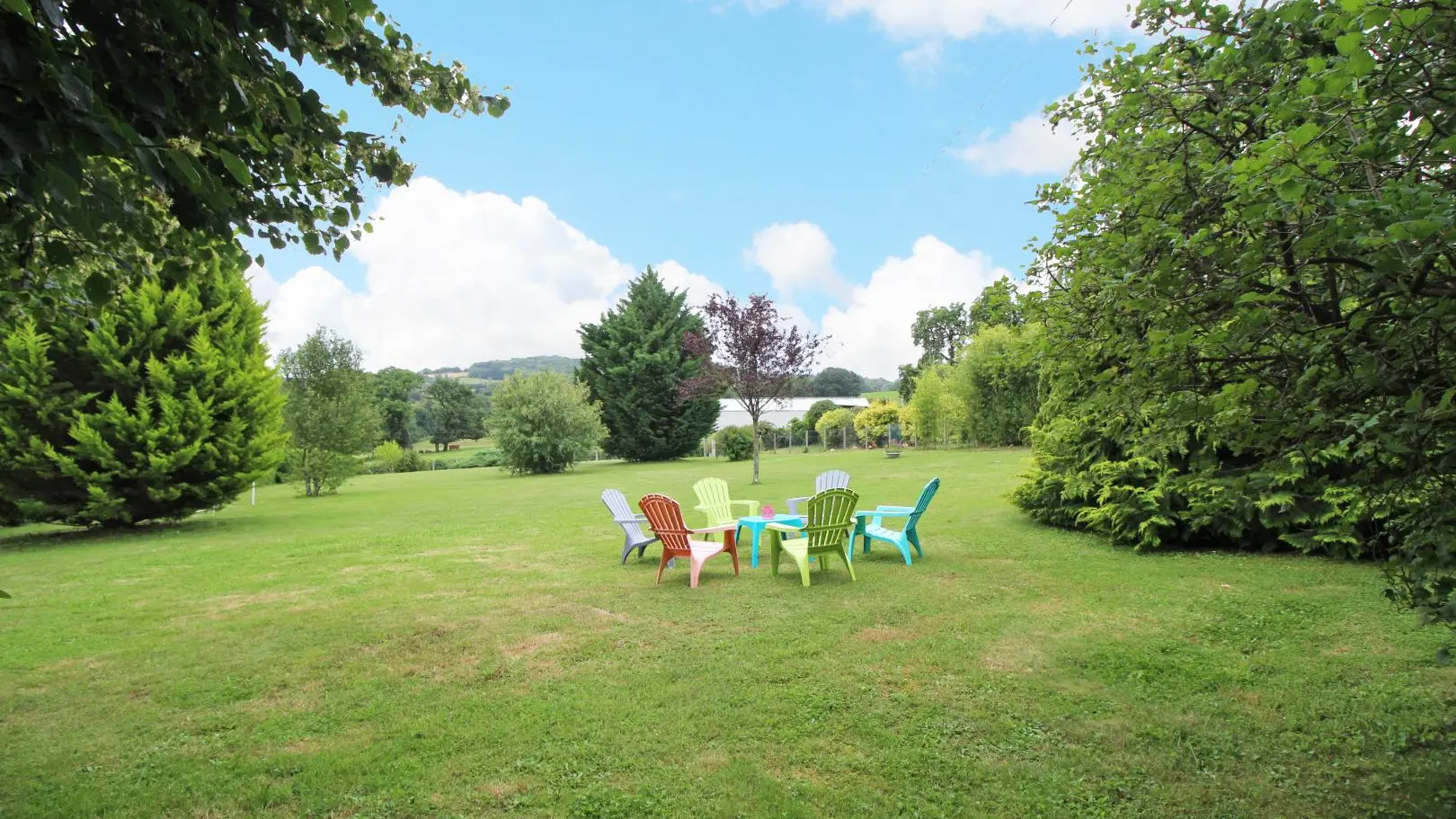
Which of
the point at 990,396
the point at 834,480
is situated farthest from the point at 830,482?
the point at 990,396

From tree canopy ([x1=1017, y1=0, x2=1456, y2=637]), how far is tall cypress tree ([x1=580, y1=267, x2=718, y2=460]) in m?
29.7

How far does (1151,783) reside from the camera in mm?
2898

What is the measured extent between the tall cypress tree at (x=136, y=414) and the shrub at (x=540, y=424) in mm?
14103

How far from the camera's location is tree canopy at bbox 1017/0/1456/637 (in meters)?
1.73

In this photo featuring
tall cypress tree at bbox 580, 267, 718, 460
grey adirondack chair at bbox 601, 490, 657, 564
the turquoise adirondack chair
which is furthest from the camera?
tall cypress tree at bbox 580, 267, 718, 460

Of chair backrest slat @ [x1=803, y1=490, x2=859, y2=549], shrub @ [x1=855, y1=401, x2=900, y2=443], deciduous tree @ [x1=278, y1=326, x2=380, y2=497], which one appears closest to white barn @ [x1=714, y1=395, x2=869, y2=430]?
shrub @ [x1=855, y1=401, x2=900, y2=443]

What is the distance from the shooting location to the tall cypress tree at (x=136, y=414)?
37.3ft

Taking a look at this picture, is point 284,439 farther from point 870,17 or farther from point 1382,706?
point 1382,706

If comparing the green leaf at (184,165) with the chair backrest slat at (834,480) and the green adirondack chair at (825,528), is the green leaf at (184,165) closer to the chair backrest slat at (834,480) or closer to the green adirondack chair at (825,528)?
the green adirondack chair at (825,528)

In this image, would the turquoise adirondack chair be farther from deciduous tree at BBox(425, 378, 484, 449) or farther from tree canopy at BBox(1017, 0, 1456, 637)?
deciduous tree at BBox(425, 378, 484, 449)

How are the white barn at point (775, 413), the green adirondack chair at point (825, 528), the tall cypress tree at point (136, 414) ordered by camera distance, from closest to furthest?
the green adirondack chair at point (825, 528), the tall cypress tree at point (136, 414), the white barn at point (775, 413)

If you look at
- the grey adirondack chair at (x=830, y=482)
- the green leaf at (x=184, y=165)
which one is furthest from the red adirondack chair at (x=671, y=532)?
the green leaf at (x=184, y=165)

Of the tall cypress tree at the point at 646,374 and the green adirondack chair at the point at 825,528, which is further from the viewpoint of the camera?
the tall cypress tree at the point at 646,374

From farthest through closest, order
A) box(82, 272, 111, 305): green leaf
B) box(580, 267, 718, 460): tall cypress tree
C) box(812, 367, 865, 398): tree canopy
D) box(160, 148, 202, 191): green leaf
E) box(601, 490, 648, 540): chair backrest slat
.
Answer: box(812, 367, 865, 398): tree canopy < box(580, 267, 718, 460): tall cypress tree < box(601, 490, 648, 540): chair backrest slat < box(82, 272, 111, 305): green leaf < box(160, 148, 202, 191): green leaf
